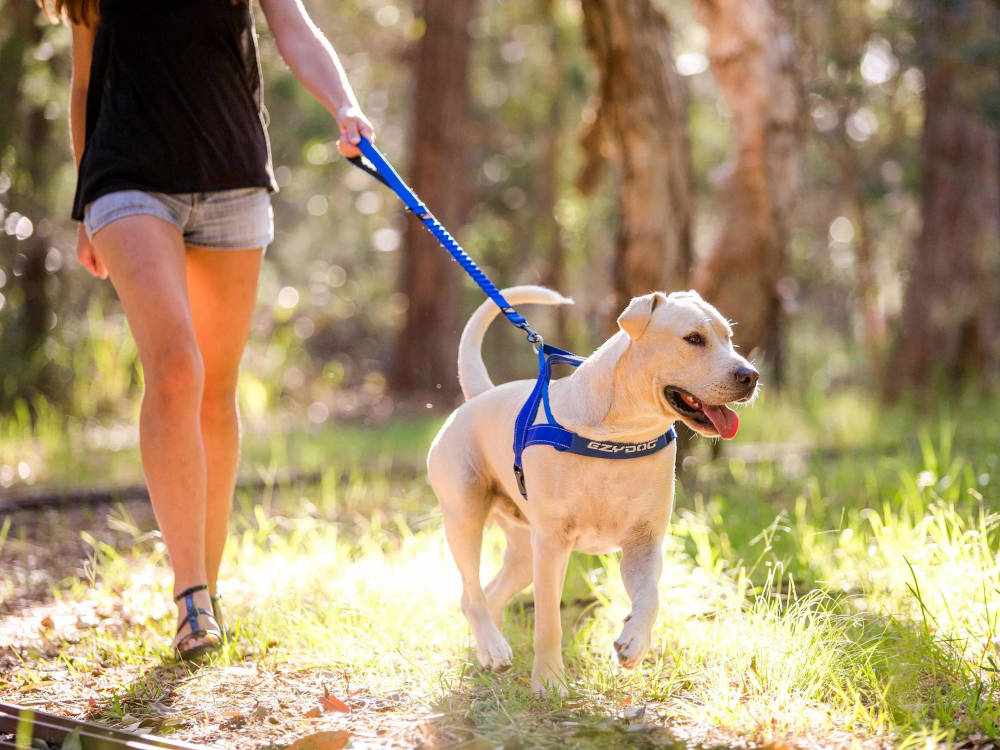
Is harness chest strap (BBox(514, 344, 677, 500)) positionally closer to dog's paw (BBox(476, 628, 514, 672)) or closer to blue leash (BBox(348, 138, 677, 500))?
blue leash (BBox(348, 138, 677, 500))

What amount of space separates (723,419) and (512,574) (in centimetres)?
116

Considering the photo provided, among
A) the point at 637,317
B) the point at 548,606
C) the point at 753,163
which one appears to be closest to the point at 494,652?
the point at 548,606

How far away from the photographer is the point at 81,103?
404 cm

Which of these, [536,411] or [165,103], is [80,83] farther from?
[536,411]

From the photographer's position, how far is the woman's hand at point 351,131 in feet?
12.1

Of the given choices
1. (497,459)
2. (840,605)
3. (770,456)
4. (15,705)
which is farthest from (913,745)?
(770,456)

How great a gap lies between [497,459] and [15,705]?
64.8 inches

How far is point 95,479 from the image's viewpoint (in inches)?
301

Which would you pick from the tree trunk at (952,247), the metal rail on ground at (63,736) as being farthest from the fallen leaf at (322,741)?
the tree trunk at (952,247)

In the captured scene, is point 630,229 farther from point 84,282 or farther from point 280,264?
point 280,264

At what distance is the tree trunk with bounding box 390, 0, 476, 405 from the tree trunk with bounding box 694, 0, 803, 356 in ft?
22.7

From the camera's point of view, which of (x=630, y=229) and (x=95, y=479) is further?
(x=95, y=479)

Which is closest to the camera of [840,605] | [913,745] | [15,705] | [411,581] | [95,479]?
[913,745]

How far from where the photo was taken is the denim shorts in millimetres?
3689
